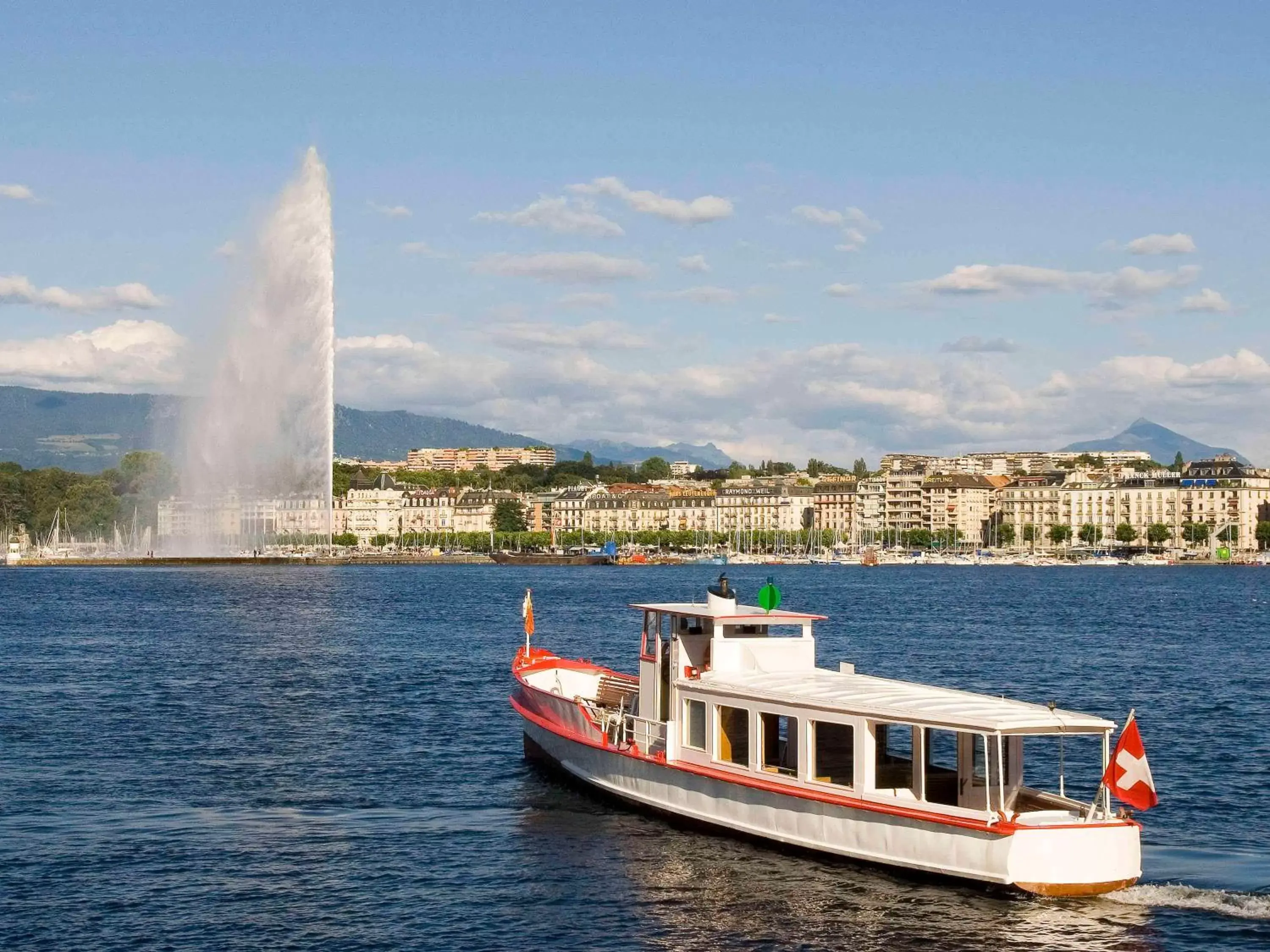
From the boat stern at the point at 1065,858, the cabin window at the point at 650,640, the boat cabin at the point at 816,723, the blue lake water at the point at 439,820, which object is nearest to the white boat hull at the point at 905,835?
the boat stern at the point at 1065,858

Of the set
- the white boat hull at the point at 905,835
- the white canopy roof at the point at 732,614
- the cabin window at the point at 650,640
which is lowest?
the white boat hull at the point at 905,835

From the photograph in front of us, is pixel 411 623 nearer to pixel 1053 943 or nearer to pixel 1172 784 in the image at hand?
pixel 1172 784

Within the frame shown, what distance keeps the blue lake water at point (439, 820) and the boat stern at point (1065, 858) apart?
31 cm

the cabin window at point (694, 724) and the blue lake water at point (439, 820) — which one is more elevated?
the cabin window at point (694, 724)

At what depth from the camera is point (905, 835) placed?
21516 mm

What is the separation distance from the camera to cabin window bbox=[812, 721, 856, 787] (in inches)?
915

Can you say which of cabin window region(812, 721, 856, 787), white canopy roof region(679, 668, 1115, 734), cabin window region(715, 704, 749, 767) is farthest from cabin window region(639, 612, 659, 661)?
cabin window region(812, 721, 856, 787)

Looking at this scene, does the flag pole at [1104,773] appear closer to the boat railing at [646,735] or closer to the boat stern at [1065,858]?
the boat stern at [1065,858]

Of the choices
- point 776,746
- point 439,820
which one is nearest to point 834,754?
point 776,746

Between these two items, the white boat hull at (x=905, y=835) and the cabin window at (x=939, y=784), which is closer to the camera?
the white boat hull at (x=905, y=835)

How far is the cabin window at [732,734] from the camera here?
24.8 metres

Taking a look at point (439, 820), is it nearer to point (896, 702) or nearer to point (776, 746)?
point (776, 746)

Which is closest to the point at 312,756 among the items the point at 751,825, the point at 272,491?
the point at 751,825

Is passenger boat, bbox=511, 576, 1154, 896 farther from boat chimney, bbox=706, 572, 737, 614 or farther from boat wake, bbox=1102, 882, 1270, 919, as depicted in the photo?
boat wake, bbox=1102, 882, 1270, 919
